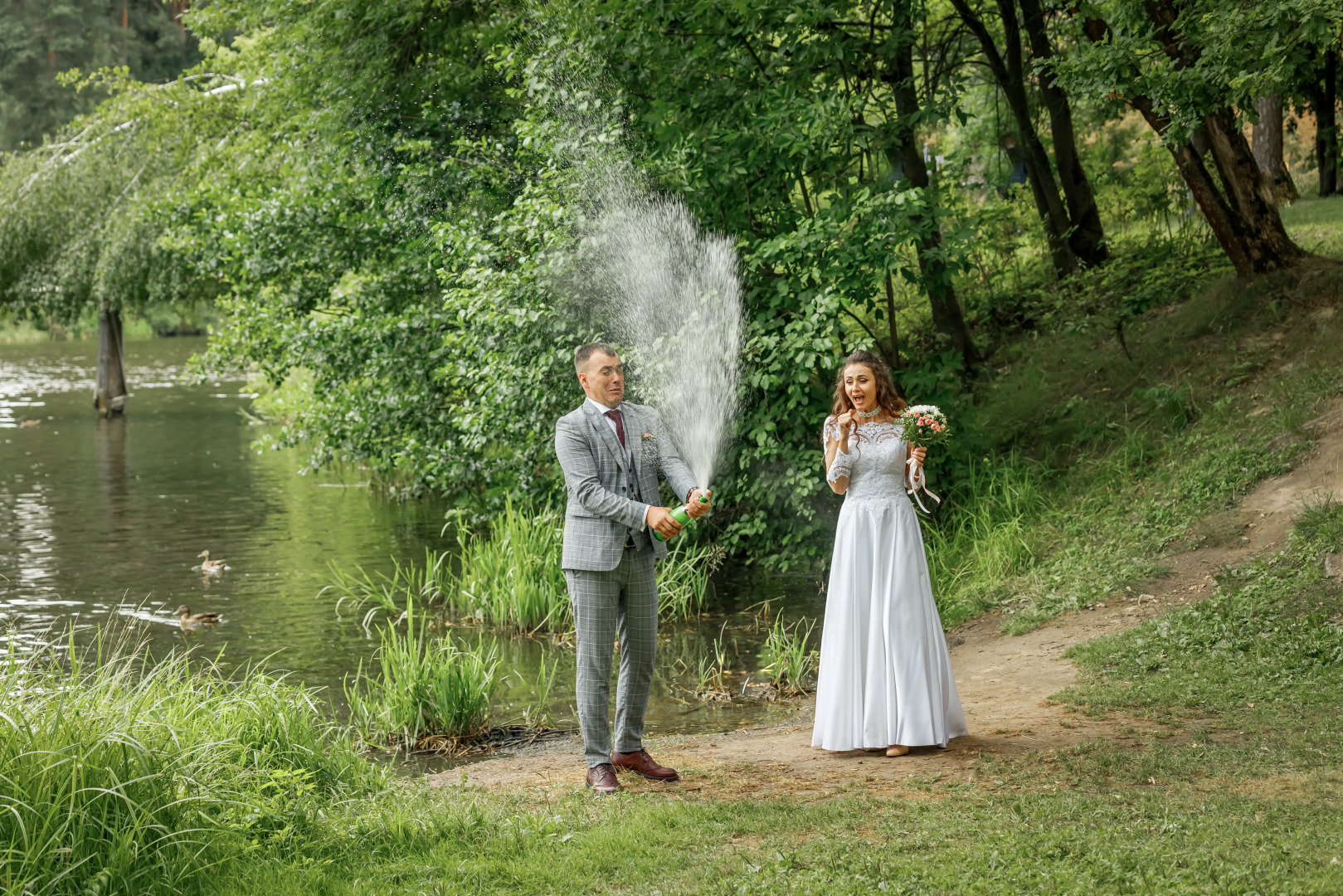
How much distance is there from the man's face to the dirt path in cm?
181

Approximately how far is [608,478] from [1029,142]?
37.3 ft

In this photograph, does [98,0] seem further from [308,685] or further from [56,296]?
[308,685]

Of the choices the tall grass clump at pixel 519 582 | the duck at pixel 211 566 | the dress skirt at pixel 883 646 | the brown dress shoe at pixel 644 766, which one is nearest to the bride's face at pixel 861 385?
the dress skirt at pixel 883 646

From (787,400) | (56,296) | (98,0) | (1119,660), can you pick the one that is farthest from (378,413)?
(98,0)

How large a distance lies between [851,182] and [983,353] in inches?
161

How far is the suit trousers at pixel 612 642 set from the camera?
565 cm

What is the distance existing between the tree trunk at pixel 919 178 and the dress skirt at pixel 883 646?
5197 millimetres

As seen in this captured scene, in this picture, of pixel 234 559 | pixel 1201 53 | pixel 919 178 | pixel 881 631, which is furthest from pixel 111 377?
pixel 881 631

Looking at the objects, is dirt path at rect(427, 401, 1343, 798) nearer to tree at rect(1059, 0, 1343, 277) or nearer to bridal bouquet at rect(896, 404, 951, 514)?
bridal bouquet at rect(896, 404, 951, 514)

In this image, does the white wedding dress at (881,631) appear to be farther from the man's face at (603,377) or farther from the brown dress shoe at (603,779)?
the man's face at (603,377)

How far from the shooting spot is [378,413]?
14.4 metres

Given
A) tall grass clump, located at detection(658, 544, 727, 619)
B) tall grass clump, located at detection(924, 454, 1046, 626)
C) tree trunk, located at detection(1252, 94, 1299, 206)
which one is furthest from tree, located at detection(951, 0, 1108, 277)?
tall grass clump, located at detection(658, 544, 727, 619)

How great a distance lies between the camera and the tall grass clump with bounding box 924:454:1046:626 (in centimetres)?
1011

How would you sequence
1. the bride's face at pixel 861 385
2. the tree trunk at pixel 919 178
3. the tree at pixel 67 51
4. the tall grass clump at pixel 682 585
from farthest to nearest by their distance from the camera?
the tree at pixel 67 51 < the tree trunk at pixel 919 178 < the tall grass clump at pixel 682 585 < the bride's face at pixel 861 385
